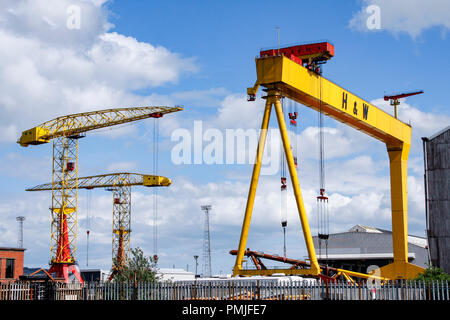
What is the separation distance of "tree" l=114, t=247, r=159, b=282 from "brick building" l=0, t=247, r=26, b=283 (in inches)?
850

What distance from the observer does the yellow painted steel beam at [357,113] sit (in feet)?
109

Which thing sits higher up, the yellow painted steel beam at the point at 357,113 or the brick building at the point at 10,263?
the yellow painted steel beam at the point at 357,113

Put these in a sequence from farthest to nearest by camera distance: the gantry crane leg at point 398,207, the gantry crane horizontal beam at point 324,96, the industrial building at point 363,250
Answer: the industrial building at point 363,250
the gantry crane leg at point 398,207
the gantry crane horizontal beam at point 324,96

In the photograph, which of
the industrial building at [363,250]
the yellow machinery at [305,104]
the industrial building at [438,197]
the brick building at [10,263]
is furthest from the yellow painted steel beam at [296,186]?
the industrial building at [363,250]

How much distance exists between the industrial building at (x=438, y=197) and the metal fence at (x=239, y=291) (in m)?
11.2

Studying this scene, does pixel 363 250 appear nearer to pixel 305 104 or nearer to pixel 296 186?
pixel 305 104

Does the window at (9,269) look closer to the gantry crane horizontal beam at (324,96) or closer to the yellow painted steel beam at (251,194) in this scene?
the yellow painted steel beam at (251,194)

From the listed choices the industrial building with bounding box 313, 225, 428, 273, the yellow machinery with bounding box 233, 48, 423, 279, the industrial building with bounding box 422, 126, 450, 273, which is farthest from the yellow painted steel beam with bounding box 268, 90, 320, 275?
the industrial building with bounding box 313, 225, 428, 273

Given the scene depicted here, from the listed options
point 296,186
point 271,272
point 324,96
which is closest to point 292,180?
point 296,186

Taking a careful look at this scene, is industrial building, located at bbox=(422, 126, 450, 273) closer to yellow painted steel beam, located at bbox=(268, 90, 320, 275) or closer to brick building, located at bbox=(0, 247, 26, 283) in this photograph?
yellow painted steel beam, located at bbox=(268, 90, 320, 275)

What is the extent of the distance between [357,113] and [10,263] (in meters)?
30.4

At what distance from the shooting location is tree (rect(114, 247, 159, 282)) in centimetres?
3005

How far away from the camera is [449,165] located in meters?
37.8
